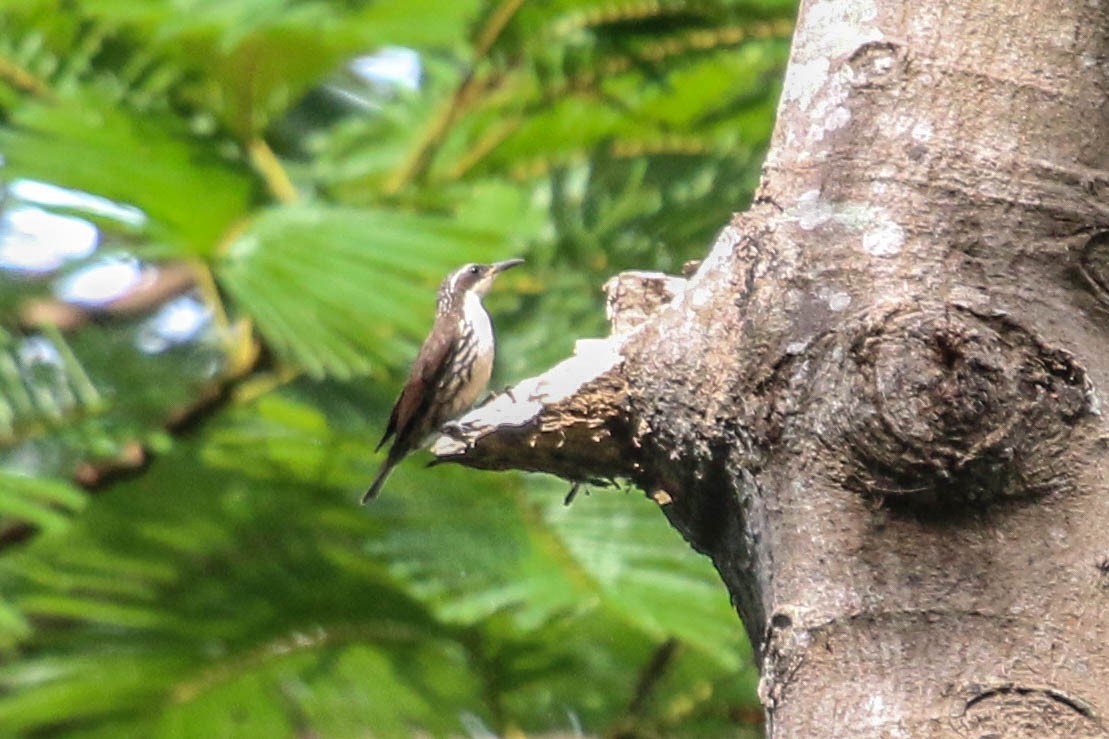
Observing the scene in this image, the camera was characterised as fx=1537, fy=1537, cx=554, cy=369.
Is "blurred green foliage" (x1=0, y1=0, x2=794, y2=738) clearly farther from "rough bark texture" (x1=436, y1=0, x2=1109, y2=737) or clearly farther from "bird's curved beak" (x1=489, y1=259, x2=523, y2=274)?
"rough bark texture" (x1=436, y1=0, x2=1109, y2=737)

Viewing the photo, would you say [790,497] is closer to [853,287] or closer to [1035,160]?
[853,287]

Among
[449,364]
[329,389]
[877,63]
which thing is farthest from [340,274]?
[877,63]

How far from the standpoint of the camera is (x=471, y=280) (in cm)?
219

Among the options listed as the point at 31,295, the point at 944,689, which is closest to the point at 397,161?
the point at 31,295

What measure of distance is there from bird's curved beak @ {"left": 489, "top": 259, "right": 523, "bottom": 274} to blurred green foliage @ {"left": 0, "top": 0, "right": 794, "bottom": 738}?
0.03m

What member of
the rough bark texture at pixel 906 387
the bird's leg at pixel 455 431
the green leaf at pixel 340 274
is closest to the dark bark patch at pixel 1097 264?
the rough bark texture at pixel 906 387

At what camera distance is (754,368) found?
0.88m

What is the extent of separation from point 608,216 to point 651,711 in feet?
2.22

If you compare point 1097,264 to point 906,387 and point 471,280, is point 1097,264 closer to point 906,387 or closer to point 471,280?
point 906,387

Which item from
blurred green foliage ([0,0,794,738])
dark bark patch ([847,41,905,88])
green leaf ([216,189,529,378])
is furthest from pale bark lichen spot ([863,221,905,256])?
green leaf ([216,189,529,378])

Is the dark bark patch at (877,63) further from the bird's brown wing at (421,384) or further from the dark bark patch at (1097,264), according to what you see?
the bird's brown wing at (421,384)

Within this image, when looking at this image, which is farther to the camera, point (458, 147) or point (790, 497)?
point (458, 147)

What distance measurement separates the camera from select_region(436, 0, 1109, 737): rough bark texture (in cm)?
79

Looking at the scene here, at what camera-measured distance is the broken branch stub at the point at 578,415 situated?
0.98m
